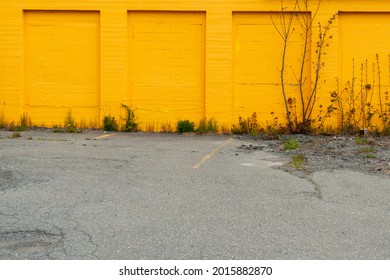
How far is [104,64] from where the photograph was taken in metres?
15.1

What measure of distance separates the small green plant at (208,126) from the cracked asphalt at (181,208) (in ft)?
14.4

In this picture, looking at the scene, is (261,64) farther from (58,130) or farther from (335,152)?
(58,130)

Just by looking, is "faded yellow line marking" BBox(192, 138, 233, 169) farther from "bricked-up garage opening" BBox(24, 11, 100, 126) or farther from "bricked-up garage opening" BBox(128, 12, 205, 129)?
"bricked-up garage opening" BBox(24, 11, 100, 126)

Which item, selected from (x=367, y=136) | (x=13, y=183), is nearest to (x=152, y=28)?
(x=367, y=136)

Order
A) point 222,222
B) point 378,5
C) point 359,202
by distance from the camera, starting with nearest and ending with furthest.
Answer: point 222,222 → point 359,202 → point 378,5

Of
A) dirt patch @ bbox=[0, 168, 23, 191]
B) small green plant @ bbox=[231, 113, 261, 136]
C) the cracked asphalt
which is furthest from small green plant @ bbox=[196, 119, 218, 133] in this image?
dirt patch @ bbox=[0, 168, 23, 191]

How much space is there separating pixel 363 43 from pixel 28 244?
Result: 12032 millimetres

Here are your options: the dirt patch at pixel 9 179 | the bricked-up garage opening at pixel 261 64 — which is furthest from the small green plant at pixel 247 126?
the dirt patch at pixel 9 179

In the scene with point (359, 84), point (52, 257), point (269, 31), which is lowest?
point (52, 257)

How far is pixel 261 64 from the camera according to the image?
→ 15133mm

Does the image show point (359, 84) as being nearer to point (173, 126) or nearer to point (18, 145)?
point (173, 126)

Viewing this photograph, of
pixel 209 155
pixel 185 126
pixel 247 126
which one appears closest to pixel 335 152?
pixel 209 155

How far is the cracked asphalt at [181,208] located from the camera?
16.6 ft

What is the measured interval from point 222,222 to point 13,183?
10.2 feet
